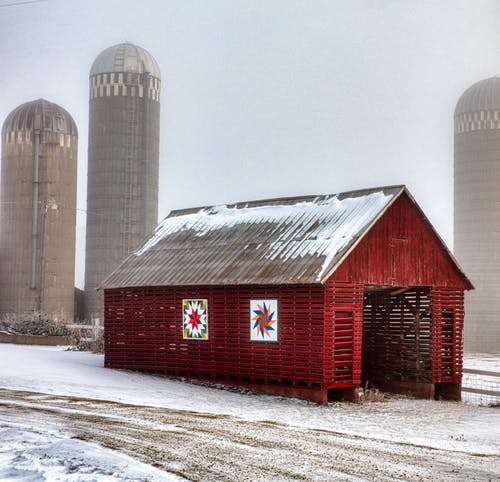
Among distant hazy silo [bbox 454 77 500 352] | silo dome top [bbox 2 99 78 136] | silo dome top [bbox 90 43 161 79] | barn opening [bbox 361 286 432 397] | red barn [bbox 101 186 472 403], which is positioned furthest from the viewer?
distant hazy silo [bbox 454 77 500 352]

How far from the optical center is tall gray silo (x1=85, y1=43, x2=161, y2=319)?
184ft

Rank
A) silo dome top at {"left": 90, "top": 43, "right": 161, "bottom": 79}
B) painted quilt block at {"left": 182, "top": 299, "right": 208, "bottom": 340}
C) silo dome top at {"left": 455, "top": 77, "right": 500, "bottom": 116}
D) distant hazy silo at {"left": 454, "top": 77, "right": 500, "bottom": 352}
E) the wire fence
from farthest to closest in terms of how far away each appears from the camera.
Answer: silo dome top at {"left": 455, "top": 77, "right": 500, "bottom": 116}, distant hazy silo at {"left": 454, "top": 77, "right": 500, "bottom": 352}, silo dome top at {"left": 90, "top": 43, "right": 161, "bottom": 79}, the wire fence, painted quilt block at {"left": 182, "top": 299, "right": 208, "bottom": 340}

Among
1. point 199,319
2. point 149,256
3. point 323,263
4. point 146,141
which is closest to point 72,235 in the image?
point 146,141

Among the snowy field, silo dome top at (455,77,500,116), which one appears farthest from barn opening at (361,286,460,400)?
silo dome top at (455,77,500,116)

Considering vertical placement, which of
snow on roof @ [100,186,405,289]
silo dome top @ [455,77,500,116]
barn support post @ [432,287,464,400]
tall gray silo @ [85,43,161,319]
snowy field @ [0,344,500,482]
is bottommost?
snowy field @ [0,344,500,482]

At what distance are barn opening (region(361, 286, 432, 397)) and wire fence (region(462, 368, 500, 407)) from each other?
2.06 meters

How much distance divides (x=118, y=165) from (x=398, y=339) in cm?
3279

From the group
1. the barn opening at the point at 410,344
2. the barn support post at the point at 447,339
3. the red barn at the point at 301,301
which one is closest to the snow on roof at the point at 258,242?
the red barn at the point at 301,301

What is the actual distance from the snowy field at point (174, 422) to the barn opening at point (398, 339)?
75.8 inches

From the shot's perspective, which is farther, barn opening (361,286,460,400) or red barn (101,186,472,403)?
barn opening (361,286,460,400)

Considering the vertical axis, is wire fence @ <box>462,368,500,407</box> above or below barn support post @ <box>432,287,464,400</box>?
below

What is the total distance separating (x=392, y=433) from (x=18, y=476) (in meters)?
8.70

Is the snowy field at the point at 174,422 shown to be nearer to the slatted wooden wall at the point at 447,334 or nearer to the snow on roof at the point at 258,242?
the slatted wooden wall at the point at 447,334

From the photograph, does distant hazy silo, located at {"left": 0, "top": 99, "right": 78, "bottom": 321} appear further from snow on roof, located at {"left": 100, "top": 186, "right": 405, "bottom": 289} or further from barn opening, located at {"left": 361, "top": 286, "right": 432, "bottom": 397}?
barn opening, located at {"left": 361, "top": 286, "right": 432, "bottom": 397}
